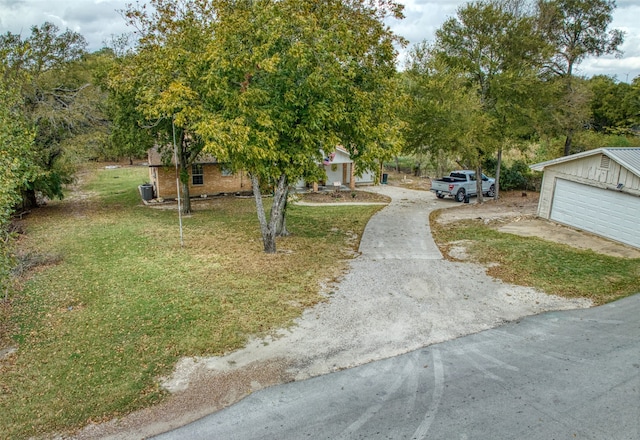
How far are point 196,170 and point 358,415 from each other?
2154cm

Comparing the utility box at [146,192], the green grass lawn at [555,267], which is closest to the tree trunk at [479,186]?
the green grass lawn at [555,267]

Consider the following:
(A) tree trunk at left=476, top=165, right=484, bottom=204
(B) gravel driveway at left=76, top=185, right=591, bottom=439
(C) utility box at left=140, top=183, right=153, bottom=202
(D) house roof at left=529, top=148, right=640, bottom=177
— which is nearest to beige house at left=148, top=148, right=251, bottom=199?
(C) utility box at left=140, top=183, right=153, bottom=202

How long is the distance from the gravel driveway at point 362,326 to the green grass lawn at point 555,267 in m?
0.66

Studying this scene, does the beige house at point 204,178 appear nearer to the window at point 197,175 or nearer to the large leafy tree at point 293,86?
the window at point 197,175

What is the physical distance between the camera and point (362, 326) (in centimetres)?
848

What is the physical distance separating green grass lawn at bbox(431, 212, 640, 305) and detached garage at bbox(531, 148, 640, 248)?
2186 millimetres

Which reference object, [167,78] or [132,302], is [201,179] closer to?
[167,78]

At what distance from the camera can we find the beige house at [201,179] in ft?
77.5

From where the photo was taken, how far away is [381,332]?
27.0 ft

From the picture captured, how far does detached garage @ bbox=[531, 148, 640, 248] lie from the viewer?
1382cm

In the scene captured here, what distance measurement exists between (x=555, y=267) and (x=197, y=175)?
19757 millimetres

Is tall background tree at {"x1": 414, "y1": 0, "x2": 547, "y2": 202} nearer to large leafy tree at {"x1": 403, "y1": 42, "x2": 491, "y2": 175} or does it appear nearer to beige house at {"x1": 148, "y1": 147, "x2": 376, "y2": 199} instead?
large leafy tree at {"x1": 403, "y1": 42, "x2": 491, "y2": 175}

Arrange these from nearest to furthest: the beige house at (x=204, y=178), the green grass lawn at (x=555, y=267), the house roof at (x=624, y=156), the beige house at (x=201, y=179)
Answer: the green grass lawn at (x=555, y=267), the house roof at (x=624, y=156), the beige house at (x=204, y=178), the beige house at (x=201, y=179)

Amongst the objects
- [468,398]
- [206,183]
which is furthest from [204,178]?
[468,398]
